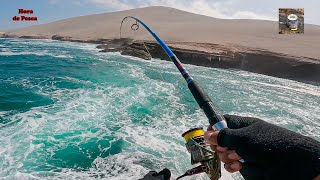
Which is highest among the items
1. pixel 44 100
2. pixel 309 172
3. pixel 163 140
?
pixel 309 172

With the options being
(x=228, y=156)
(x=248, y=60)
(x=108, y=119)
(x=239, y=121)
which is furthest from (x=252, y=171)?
(x=248, y=60)

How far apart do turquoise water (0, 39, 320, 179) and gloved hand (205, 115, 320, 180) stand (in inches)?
218

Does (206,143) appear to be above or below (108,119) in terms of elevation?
above

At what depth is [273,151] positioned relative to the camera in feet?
3.99

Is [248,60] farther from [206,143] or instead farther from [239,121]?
[239,121]

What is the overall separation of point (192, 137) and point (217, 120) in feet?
2.62

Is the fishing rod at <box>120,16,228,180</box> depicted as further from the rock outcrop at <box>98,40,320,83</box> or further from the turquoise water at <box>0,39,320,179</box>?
the rock outcrop at <box>98,40,320,83</box>

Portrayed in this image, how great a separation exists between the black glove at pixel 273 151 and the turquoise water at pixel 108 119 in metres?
5.60

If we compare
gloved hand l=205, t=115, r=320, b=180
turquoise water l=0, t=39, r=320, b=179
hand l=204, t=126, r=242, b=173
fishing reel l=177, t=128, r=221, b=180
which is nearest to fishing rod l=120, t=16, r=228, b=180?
fishing reel l=177, t=128, r=221, b=180

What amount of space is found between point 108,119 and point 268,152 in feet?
30.7

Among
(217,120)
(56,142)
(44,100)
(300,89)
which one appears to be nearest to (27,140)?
(56,142)

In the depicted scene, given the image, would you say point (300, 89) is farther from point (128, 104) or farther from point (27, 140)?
point (27, 140)

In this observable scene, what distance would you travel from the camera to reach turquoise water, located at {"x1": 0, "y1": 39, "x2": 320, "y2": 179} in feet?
23.2

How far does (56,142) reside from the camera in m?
8.12
